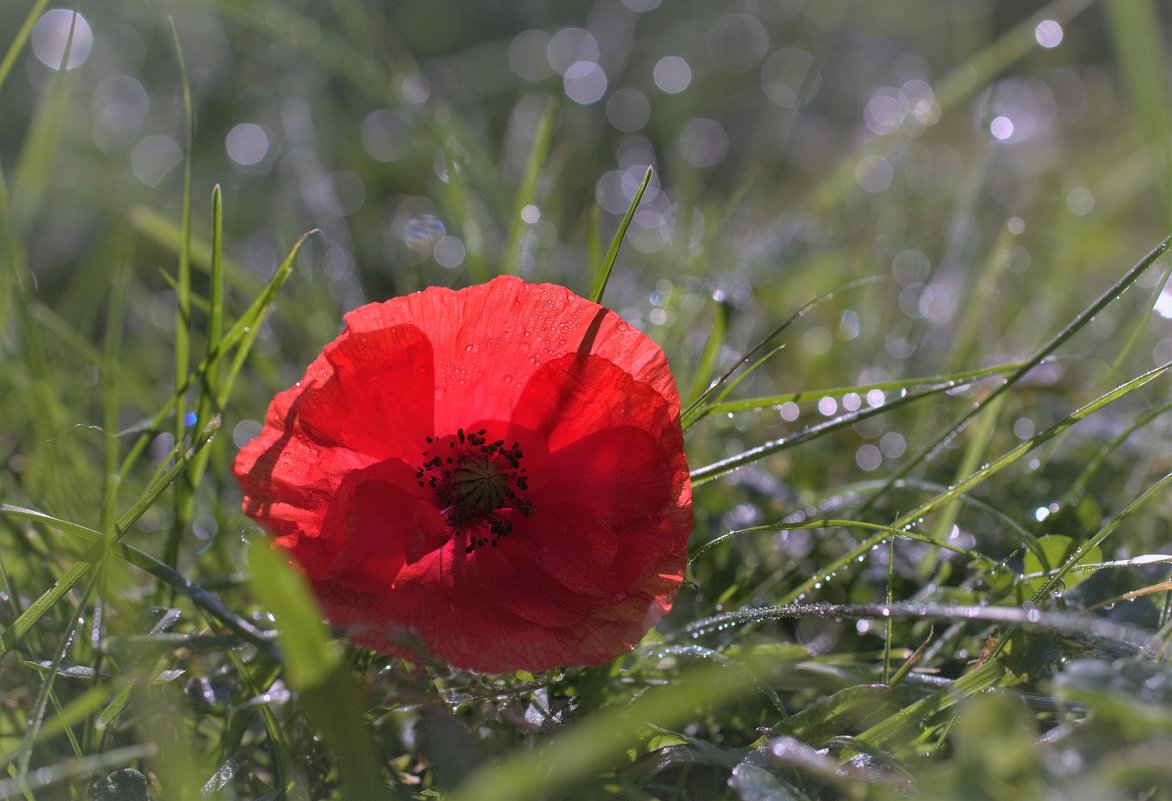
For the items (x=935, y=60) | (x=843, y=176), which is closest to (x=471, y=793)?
(x=843, y=176)

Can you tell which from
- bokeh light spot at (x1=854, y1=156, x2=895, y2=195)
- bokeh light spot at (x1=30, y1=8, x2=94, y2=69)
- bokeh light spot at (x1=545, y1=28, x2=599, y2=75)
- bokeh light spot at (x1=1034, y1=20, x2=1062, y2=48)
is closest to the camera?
bokeh light spot at (x1=1034, y1=20, x2=1062, y2=48)

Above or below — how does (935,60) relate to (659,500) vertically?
above

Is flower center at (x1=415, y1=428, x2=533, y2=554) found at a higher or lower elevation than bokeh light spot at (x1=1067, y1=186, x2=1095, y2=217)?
lower

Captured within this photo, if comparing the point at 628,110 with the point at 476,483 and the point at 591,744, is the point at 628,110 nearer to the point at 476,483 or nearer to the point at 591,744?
the point at 476,483

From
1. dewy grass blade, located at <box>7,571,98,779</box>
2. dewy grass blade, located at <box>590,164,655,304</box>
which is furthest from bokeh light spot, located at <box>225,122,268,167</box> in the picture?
dewy grass blade, located at <box>7,571,98,779</box>

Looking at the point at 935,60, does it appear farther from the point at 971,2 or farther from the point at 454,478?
the point at 454,478

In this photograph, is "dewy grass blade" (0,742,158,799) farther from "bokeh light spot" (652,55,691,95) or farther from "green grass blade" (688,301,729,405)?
"bokeh light spot" (652,55,691,95)

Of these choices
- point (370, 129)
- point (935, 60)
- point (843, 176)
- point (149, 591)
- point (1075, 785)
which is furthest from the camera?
point (935, 60)

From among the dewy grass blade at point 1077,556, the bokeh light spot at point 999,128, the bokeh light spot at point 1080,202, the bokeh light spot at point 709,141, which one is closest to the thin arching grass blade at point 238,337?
the dewy grass blade at point 1077,556
